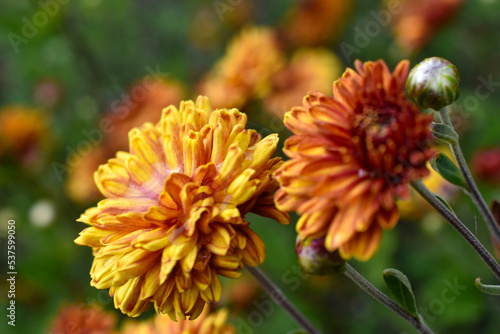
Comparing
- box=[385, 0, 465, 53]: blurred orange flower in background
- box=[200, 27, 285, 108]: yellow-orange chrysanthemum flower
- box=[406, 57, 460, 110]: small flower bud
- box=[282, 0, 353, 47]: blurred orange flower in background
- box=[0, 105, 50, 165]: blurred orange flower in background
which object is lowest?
box=[385, 0, 465, 53]: blurred orange flower in background

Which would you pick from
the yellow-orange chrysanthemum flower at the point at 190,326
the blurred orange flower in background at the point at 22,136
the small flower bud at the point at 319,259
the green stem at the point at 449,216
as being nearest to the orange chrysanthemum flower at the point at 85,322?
the yellow-orange chrysanthemum flower at the point at 190,326

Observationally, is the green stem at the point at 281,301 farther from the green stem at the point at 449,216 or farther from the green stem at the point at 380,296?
the green stem at the point at 449,216

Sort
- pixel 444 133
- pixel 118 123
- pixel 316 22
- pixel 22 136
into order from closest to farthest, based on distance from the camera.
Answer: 1. pixel 444 133
2. pixel 118 123
3. pixel 22 136
4. pixel 316 22

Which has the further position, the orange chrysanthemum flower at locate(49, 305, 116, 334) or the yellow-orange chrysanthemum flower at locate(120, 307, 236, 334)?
the orange chrysanthemum flower at locate(49, 305, 116, 334)

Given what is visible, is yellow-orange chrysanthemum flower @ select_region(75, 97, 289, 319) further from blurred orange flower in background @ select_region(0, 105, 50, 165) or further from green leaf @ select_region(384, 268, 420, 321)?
blurred orange flower in background @ select_region(0, 105, 50, 165)

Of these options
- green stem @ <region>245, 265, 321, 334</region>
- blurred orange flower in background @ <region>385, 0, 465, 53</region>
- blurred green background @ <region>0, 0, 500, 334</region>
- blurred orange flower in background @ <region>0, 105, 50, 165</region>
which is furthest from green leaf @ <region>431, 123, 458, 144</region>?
blurred orange flower in background @ <region>0, 105, 50, 165</region>

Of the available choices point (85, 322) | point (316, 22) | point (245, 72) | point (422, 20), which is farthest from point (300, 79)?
point (85, 322)

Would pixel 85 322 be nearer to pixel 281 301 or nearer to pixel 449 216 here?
pixel 281 301
